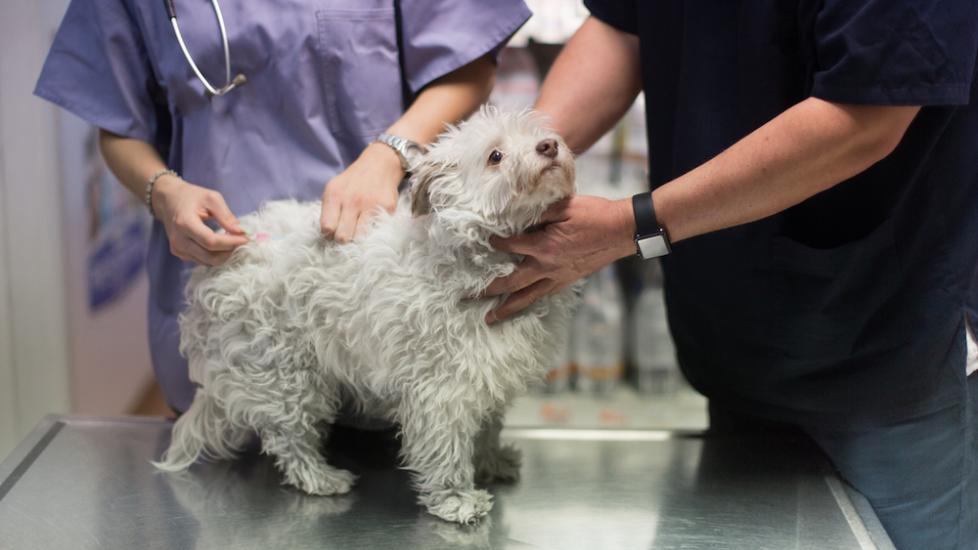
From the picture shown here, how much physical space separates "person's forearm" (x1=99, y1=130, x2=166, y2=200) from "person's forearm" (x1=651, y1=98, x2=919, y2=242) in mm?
749

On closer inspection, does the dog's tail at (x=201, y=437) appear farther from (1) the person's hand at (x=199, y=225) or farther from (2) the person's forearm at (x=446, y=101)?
(2) the person's forearm at (x=446, y=101)

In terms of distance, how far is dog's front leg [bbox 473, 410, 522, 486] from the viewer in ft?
4.14

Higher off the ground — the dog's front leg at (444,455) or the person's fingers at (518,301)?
the person's fingers at (518,301)

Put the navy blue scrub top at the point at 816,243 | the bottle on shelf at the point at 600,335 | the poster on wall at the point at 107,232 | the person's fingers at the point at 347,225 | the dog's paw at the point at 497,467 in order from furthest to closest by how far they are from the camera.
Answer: the poster on wall at the point at 107,232
the bottle on shelf at the point at 600,335
the dog's paw at the point at 497,467
the person's fingers at the point at 347,225
the navy blue scrub top at the point at 816,243

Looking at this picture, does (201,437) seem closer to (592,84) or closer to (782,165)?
(592,84)

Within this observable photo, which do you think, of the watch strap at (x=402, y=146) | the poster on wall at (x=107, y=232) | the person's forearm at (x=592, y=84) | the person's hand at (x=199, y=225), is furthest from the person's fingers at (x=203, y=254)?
the poster on wall at (x=107, y=232)

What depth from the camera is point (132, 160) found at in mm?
1357

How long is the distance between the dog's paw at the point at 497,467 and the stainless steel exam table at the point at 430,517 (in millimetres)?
19

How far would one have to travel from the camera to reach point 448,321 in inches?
42.9

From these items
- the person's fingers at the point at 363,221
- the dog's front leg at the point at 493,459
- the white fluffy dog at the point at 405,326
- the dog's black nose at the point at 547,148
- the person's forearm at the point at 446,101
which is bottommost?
the dog's front leg at the point at 493,459

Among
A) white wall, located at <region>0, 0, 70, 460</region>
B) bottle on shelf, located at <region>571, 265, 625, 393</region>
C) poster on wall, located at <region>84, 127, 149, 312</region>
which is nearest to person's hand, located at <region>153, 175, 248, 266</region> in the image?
white wall, located at <region>0, 0, 70, 460</region>

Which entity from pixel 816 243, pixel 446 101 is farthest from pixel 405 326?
pixel 816 243

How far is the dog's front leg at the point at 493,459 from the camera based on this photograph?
1.26m

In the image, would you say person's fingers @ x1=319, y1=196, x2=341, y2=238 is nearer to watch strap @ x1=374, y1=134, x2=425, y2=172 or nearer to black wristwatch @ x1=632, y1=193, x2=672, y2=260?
watch strap @ x1=374, y1=134, x2=425, y2=172
